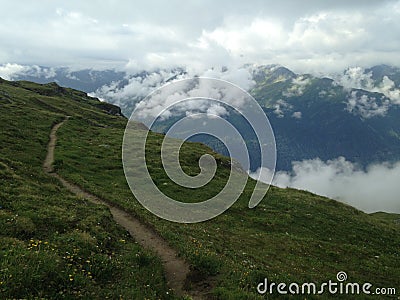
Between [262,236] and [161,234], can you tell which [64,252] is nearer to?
[161,234]

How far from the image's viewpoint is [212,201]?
41.0m

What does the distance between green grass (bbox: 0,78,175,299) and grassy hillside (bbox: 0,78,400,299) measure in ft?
0.20

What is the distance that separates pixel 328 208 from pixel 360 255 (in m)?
16.2

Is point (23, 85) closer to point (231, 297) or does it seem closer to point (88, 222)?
point (88, 222)

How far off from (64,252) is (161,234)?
8757mm

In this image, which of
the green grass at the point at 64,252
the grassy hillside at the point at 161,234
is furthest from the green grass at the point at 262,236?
the green grass at the point at 64,252

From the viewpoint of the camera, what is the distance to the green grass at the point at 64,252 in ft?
40.9

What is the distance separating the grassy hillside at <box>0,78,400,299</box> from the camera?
1466 centimetres

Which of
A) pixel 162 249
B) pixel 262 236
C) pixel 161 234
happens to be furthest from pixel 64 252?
pixel 262 236

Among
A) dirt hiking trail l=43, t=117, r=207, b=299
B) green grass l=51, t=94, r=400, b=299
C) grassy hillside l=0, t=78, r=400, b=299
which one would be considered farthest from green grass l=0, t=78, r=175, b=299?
green grass l=51, t=94, r=400, b=299

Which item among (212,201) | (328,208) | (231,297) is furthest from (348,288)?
(328,208)

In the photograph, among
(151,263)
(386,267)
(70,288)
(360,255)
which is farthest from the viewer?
(360,255)

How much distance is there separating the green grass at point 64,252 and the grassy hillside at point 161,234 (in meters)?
0.06

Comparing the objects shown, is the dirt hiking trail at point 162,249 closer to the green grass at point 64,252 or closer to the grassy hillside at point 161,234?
the grassy hillside at point 161,234
